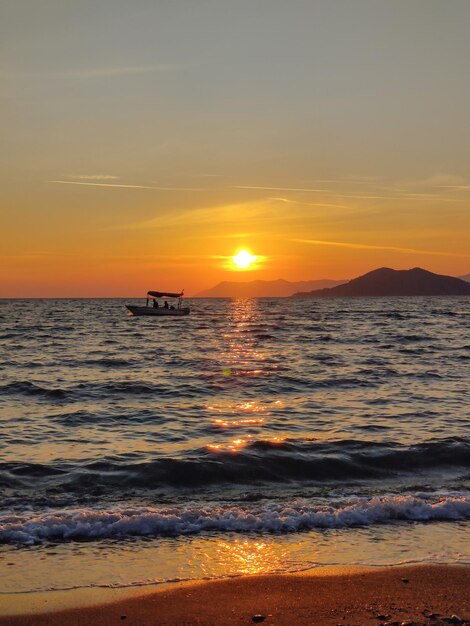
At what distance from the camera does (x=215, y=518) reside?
32.0 ft

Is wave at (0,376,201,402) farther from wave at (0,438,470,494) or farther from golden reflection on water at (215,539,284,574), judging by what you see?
golden reflection on water at (215,539,284,574)

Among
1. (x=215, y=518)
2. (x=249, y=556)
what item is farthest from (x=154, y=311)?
(x=249, y=556)

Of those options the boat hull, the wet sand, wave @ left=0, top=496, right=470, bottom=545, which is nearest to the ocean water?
wave @ left=0, top=496, right=470, bottom=545

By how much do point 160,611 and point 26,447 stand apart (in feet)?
30.3

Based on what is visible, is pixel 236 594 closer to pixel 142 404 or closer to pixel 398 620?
pixel 398 620

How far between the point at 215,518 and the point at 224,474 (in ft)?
11.2

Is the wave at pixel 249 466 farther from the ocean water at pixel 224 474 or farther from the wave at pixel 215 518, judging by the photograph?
the wave at pixel 215 518

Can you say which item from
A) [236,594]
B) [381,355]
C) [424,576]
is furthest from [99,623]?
[381,355]

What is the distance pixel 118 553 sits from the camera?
330 inches

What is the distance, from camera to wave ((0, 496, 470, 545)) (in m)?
9.13

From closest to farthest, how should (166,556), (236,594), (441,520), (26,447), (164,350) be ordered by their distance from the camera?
(236,594) → (166,556) → (441,520) → (26,447) → (164,350)

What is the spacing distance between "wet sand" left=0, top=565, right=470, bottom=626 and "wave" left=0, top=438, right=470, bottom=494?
16.8 feet

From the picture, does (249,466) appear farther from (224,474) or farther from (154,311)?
(154,311)

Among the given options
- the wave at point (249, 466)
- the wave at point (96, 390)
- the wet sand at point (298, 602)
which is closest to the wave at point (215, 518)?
the wet sand at point (298, 602)
